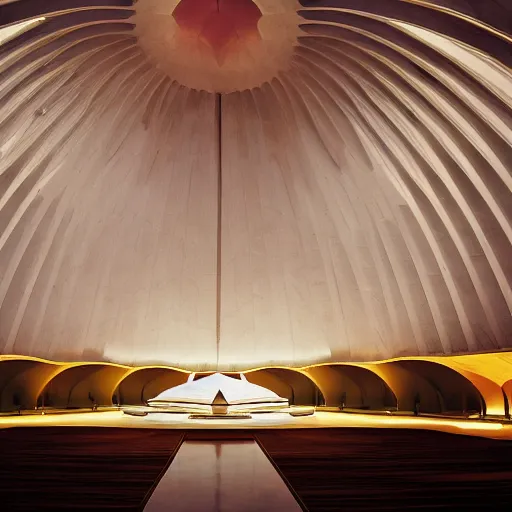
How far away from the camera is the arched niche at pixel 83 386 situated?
599 inches

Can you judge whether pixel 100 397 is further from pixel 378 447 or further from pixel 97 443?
pixel 378 447

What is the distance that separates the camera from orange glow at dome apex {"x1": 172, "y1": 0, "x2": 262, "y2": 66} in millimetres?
11242

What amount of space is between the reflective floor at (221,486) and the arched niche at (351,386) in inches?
450

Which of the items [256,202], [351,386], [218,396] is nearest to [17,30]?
[218,396]

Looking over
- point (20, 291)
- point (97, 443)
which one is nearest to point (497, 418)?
point (97, 443)

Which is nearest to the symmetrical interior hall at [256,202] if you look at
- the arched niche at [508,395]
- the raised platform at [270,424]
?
the arched niche at [508,395]

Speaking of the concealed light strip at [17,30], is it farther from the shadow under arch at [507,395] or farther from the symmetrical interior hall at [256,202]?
the shadow under arch at [507,395]

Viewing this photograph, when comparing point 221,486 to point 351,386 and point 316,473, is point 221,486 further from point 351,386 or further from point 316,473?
point 351,386

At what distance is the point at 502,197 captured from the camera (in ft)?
33.9

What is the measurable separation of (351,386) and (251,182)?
6271mm

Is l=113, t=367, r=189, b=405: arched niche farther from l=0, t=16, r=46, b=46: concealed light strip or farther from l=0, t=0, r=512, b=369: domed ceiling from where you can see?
l=0, t=16, r=46, b=46: concealed light strip

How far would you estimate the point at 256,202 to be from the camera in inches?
577

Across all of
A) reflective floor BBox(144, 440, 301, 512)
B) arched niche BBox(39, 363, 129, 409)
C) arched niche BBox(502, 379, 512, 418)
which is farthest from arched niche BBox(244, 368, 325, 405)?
reflective floor BBox(144, 440, 301, 512)

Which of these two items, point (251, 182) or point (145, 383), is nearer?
point (251, 182)
